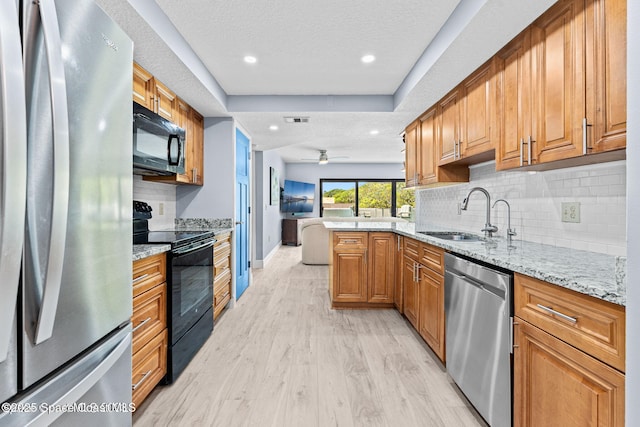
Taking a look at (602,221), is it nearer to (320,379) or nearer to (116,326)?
(320,379)

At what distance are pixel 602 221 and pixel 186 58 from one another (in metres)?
2.85

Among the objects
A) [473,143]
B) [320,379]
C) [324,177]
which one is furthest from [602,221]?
[324,177]

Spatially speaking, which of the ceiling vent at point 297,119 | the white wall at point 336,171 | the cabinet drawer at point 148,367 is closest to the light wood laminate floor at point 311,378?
the cabinet drawer at point 148,367

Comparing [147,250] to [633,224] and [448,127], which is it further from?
[448,127]

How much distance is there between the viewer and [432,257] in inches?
90.1

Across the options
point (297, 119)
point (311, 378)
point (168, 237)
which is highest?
point (297, 119)

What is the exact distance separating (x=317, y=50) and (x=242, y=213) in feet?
7.54

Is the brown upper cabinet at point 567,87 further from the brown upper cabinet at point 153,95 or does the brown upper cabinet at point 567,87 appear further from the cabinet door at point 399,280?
the brown upper cabinet at point 153,95

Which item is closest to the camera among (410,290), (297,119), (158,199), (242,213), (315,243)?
(410,290)

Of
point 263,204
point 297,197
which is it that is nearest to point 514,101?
point 263,204

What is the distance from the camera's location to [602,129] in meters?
1.32

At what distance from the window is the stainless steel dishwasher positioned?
7.29 m

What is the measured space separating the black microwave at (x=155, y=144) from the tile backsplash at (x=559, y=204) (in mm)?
2628

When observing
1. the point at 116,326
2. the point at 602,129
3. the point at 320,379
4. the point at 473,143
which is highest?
the point at 473,143
